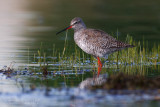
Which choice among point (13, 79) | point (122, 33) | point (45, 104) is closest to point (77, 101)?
point (45, 104)

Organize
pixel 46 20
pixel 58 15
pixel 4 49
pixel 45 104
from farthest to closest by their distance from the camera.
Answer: pixel 58 15 < pixel 46 20 < pixel 4 49 < pixel 45 104

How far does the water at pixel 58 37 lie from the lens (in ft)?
26.3

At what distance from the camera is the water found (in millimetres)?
8016

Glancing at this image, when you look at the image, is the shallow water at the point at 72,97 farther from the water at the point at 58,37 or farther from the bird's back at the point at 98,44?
the bird's back at the point at 98,44

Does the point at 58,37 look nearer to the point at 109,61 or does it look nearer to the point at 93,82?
the point at 109,61

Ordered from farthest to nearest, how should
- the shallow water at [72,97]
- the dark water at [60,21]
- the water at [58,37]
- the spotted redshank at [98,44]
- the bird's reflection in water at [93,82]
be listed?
the dark water at [60,21]
the spotted redshank at [98,44]
the bird's reflection in water at [93,82]
the water at [58,37]
the shallow water at [72,97]

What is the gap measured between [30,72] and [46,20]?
1363cm

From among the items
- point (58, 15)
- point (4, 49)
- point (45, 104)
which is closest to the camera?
point (45, 104)

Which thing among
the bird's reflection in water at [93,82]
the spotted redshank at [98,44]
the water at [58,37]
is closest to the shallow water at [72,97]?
the water at [58,37]

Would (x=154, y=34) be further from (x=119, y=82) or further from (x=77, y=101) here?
(x=77, y=101)

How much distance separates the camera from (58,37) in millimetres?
18703

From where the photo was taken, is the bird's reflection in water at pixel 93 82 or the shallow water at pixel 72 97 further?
the bird's reflection in water at pixel 93 82

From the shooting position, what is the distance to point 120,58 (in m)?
13.0

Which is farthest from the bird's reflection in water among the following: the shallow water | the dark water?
the dark water
